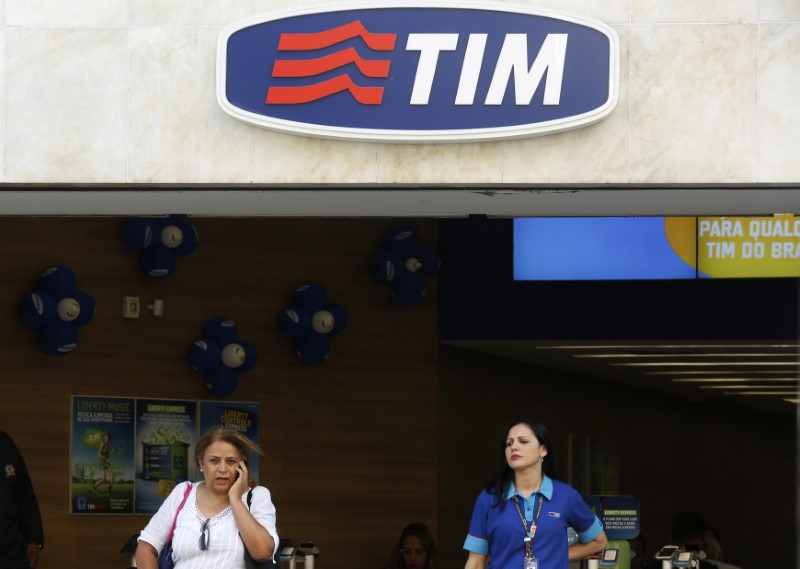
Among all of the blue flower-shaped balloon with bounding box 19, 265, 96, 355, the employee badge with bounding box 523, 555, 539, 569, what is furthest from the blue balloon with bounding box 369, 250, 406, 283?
the employee badge with bounding box 523, 555, 539, 569

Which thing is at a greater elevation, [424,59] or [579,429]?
[424,59]

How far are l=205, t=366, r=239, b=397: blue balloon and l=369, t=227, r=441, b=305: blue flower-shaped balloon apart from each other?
1.50 m

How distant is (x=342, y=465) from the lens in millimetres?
11648

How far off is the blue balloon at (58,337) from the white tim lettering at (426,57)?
13.0 feet

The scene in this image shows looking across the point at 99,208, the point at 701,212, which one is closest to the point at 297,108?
the point at 99,208

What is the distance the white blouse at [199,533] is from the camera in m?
5.38

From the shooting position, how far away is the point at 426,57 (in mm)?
6496

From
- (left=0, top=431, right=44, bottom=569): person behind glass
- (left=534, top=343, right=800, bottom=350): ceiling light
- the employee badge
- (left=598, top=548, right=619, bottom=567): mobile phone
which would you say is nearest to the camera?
the employee badge

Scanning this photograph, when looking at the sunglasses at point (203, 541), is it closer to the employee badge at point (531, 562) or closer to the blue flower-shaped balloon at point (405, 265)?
the employee badge at point (531, 562)

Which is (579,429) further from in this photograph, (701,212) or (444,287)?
(701,212)

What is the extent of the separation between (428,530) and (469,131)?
562 cm

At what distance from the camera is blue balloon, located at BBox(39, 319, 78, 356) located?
31.7ft

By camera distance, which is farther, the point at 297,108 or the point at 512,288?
the point at 512,288

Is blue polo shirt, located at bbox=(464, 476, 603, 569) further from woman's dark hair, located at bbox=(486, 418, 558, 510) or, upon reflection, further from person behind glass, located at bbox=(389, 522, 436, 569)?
person behind glass, located at bbox=(389, 522, 436, 569)
